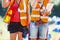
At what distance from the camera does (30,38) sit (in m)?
1.41

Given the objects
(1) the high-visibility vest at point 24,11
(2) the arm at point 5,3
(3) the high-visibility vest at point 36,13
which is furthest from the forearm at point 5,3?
(3) the high-visibility vest at point 36,13

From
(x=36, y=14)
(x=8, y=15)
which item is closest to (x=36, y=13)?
(x=36, y=14)

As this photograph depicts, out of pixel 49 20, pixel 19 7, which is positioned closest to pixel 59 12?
pixel 49 20

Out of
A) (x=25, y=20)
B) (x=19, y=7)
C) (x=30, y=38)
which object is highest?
(x=19, y=7)

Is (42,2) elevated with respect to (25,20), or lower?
elevated

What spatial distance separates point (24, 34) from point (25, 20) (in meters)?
0.11

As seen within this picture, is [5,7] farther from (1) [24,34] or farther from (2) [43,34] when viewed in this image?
(2) [43,34]

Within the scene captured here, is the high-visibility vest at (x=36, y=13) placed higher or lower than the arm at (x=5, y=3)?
lower

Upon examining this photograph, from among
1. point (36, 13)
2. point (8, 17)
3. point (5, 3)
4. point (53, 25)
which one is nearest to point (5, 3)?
point (5, 3)

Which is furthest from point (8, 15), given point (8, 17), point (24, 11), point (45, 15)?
point (45, 15)

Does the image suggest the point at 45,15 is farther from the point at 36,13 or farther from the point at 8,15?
the point at 8,15

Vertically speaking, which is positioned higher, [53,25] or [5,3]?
[5,3]

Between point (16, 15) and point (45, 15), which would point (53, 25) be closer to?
point (45, 15)

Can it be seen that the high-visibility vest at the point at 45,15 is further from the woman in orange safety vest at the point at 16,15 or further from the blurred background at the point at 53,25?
the woman in orange safety vest at the point at 16,15
